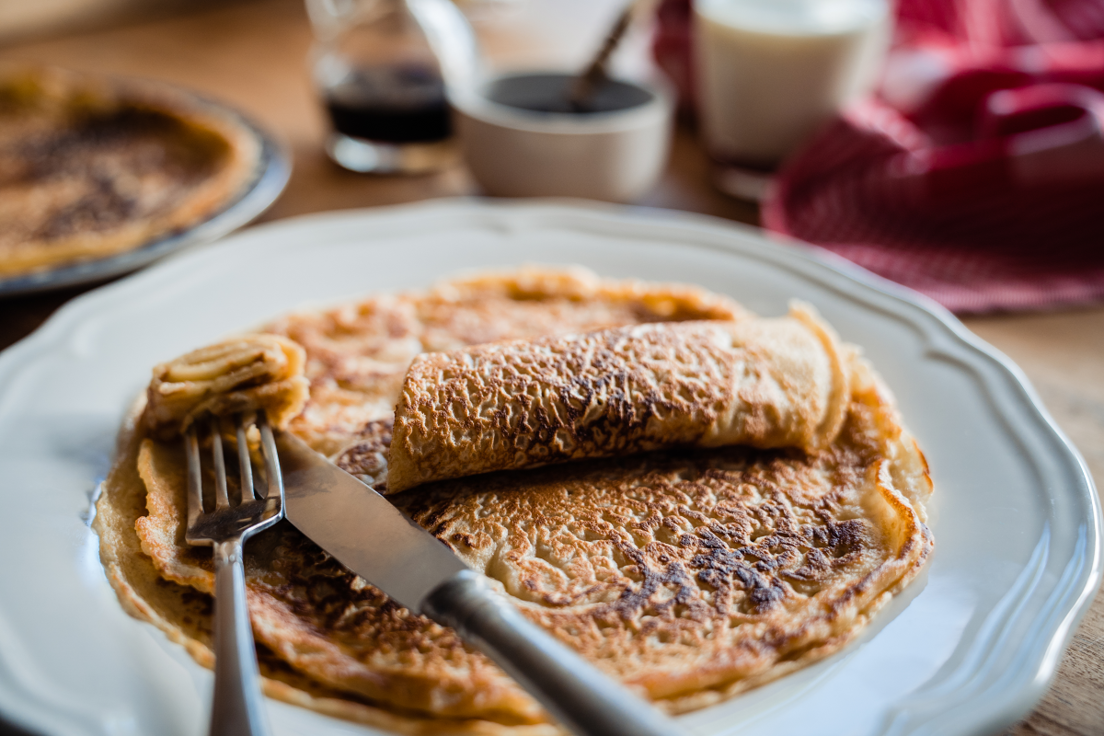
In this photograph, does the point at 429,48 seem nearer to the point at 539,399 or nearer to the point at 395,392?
the point at 395,392

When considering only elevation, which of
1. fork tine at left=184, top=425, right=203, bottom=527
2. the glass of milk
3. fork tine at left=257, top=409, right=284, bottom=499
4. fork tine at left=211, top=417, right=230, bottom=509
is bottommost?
fork tine at left=184, top=425, right=203, bottom=527

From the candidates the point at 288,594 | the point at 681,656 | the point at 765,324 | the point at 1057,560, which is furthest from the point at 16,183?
the point at 1057,560

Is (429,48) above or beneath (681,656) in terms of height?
above

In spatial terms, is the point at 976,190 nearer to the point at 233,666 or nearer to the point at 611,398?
the point at 611,398

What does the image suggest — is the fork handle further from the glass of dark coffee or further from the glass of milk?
the glass of milk

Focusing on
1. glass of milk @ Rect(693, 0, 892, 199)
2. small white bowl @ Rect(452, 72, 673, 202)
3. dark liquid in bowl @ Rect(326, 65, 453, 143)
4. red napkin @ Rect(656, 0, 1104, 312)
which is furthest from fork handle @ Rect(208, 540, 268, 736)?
glass of milk @ Rect(693, 0, 892, 199)

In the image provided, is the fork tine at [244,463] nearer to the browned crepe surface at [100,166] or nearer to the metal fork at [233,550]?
the metal fork at [233,550]

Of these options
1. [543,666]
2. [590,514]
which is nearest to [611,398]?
[590,514]
